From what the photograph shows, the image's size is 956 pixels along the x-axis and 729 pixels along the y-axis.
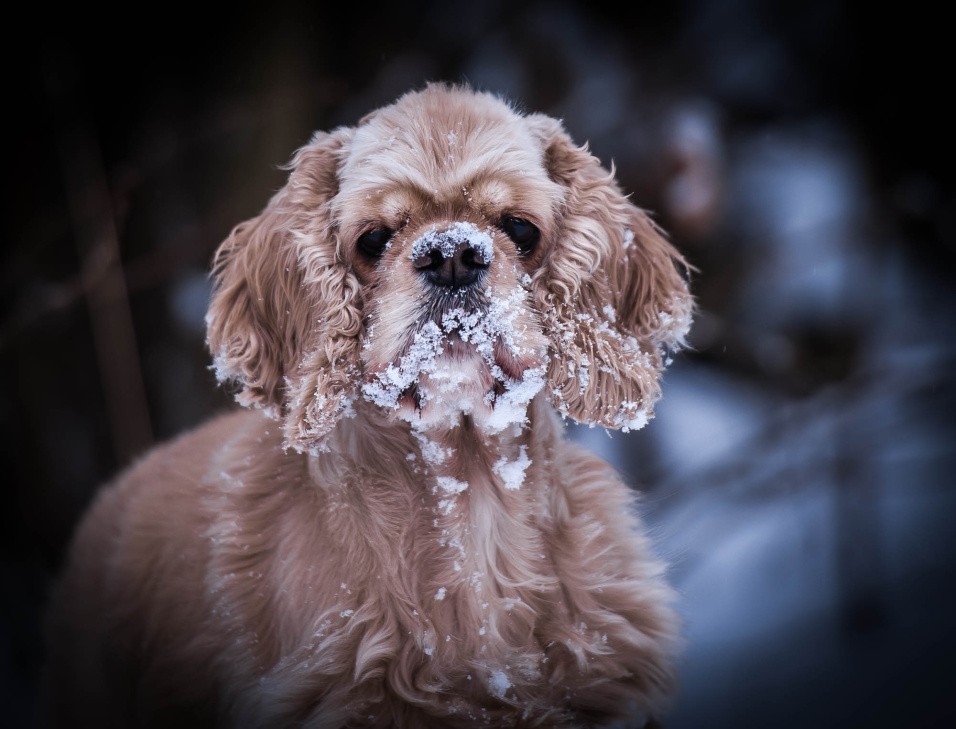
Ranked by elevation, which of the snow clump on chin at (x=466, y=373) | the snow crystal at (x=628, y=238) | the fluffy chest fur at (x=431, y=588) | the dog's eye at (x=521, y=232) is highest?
the snow crystal at (x=628, y=238)

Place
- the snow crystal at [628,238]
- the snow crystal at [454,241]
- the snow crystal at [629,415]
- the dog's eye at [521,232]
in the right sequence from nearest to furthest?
the snow crystal at [454,241] → the dog's eye at [521,232] → the snow crystal at [629,415] → the snow crystal at [628,238]

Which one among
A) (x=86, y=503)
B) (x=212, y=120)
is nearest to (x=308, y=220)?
(x=212, y=120)

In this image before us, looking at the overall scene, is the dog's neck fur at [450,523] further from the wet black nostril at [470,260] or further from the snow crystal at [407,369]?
the wet black nostril at [470,260]

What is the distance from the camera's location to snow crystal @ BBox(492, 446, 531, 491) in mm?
1276

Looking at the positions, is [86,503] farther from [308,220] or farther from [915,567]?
[915,567]

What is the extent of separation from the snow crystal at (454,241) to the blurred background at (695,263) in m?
0.37

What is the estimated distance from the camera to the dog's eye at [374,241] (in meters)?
1.13

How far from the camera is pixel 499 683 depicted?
118cm

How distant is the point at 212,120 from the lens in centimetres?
145

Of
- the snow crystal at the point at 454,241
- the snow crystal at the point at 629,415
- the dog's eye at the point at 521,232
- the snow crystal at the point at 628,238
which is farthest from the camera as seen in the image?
the snow crystal at the point at 628,238

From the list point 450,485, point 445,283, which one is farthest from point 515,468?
point 445,283

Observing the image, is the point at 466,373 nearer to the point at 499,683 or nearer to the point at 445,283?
the point at 445,283

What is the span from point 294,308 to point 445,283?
35 cm

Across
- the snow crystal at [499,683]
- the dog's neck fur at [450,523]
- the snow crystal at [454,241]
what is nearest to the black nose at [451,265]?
the snow crystal at [454,241]
